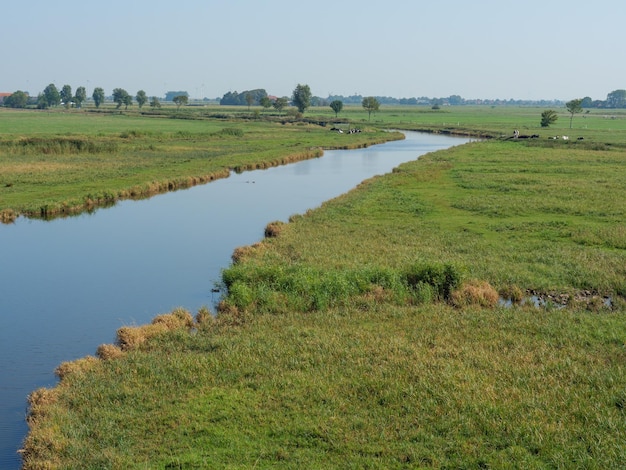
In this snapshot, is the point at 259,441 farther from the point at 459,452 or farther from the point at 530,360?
the point at 530,360

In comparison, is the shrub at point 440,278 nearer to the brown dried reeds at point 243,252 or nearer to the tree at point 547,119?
the brown dried reeds at point 243,252

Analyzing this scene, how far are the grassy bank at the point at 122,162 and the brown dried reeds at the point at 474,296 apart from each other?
2535 cm

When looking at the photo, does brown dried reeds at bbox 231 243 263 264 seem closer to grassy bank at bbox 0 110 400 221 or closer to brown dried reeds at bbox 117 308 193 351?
brown dried reeds at bbox 117 308 193 351

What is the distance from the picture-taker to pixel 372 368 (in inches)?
537

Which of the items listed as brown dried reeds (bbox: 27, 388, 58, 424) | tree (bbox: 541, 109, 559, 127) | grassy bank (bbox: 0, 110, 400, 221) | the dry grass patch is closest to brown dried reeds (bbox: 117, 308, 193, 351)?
brown dried reeds (bbox: 27, 388, 58, 424)

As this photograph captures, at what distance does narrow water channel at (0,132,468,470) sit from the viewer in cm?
1592

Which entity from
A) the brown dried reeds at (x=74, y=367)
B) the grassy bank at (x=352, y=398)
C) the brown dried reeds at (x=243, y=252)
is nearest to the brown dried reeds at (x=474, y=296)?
the grassy bank at (x=352, y=398)

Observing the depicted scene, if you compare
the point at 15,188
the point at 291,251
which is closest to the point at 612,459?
the point at 291,251

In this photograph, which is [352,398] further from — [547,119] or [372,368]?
[547,119]

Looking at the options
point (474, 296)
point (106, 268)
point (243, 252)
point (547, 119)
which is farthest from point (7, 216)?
point (547, 119)

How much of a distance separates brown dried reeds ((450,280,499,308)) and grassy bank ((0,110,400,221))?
998 inches

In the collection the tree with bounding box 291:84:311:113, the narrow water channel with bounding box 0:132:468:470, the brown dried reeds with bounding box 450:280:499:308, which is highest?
the tree with bounding box 291:84:311:113

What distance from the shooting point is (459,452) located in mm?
10438

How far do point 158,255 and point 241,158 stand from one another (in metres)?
37.1
